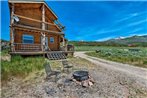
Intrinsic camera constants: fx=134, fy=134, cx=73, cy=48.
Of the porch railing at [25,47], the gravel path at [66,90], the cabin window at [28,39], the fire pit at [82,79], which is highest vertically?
the cabin window at [28,39]

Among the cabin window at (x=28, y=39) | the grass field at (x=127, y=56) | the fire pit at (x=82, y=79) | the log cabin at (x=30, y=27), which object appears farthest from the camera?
the grass field at (x=127, y=56)

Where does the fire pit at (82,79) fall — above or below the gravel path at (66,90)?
above

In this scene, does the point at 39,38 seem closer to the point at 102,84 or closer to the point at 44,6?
the point at 44,6

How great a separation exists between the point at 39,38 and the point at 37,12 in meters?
3.40

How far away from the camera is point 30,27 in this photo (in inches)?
562

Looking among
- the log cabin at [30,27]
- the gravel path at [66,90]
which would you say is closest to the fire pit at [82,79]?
the gravel path at [66,90]

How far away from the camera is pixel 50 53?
1529 cm

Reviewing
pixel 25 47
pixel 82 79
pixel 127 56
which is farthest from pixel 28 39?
pixel 127 56

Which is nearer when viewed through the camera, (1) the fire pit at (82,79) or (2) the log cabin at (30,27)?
(1) the fire pit at (82,79)

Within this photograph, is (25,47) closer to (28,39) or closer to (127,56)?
(28,39)

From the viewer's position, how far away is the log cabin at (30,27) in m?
13.9

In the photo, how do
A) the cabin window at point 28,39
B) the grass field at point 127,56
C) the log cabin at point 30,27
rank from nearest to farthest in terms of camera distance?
the log cabin at point 30,27
the cabin window at point 28,39
the grass field at point 127,56

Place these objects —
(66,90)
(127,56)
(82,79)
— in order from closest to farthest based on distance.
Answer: (66,90)
(82,79)
(127,56)

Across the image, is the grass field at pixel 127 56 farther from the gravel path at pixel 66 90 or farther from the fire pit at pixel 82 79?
the fire pit at pixel 82 79
